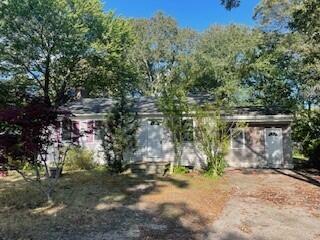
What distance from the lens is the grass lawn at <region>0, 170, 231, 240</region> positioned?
7.50m

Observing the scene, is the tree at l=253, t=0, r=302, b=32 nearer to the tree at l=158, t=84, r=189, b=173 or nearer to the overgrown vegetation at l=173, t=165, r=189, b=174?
the tree at l=158, t=84, r=189, b=173

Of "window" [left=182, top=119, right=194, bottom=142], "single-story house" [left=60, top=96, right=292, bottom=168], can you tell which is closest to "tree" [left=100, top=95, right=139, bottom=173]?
"window" [left=182, top=119, right=194, bottom=142]

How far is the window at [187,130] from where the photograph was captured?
17208 mm

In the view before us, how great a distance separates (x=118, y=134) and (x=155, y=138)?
3862 millimetres

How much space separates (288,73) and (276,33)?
3146 millimetres

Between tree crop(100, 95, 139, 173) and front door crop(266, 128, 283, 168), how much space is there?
24.8 ft

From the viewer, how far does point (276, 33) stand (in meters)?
24.6

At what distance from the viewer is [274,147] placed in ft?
63.4

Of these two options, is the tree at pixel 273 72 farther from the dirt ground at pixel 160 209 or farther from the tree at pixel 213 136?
the dirt ground at pixel 160 209

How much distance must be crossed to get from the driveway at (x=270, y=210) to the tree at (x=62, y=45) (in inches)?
553

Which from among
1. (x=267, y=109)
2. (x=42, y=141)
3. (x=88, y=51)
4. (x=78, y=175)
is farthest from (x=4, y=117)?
(x=88, y=51)

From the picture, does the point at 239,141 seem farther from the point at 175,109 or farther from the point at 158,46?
the point at 158,46

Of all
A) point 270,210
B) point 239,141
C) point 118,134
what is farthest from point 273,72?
point 270,210

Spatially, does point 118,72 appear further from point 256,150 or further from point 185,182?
point 185,182
